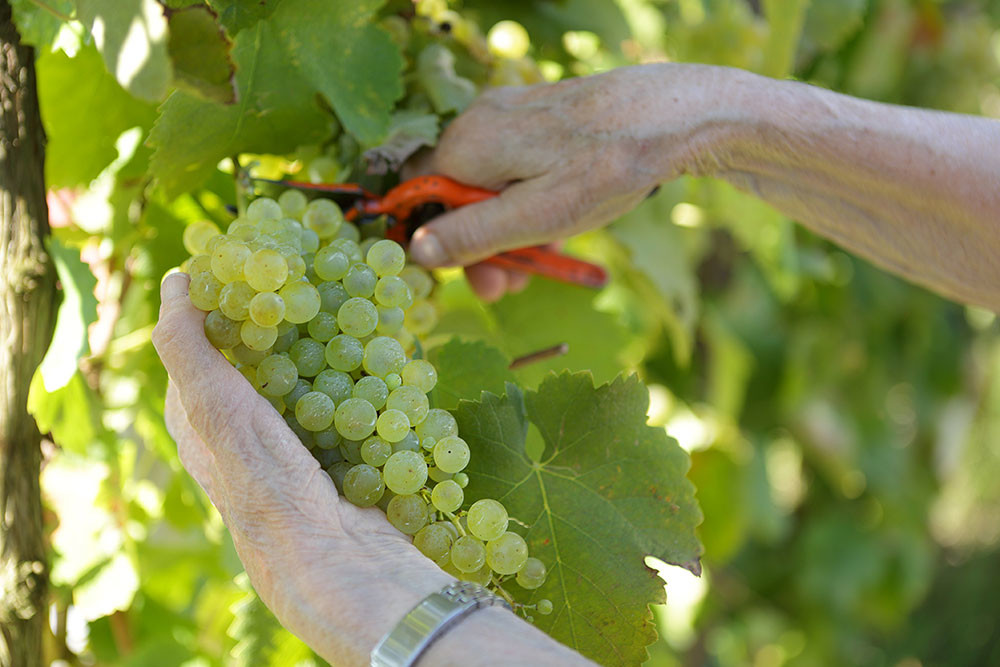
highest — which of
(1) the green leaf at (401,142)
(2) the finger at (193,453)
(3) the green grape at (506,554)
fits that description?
(1) the green leaf at (401,142)

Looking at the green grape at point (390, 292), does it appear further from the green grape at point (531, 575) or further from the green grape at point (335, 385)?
the green grape at point (531, 575)

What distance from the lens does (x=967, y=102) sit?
1.97m

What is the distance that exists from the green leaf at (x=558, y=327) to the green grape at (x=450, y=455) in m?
0.45

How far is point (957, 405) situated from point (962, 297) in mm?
1941

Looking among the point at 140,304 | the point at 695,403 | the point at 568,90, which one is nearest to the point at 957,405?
the point at 695,403

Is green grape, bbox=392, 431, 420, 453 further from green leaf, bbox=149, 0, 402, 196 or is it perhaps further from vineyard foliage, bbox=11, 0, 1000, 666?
green leaf, bbox=149, 0, 402, 196

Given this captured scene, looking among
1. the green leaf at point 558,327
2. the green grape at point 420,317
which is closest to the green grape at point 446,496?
the green grape at point 420,317

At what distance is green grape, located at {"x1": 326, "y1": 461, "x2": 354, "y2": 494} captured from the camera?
517 mm

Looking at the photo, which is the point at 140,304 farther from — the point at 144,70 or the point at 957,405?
the point at 957,405

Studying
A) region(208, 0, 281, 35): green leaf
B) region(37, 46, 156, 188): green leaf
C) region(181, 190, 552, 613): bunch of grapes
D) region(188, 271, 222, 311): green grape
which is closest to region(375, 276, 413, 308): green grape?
region(181, 190, 552, 613): bunch of grapes

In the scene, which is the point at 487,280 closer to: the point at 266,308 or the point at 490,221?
the point at 490,221

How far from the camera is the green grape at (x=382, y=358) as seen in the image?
526 millimetres

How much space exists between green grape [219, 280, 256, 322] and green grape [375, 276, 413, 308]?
0.30 ft

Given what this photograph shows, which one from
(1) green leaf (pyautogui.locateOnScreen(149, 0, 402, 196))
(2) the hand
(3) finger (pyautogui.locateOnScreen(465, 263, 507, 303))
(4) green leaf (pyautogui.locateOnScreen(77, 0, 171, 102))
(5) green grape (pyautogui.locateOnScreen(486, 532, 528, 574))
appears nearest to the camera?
(4) green leaf (pyautogui.locateOnScreen(77, 0, 171, 102))
